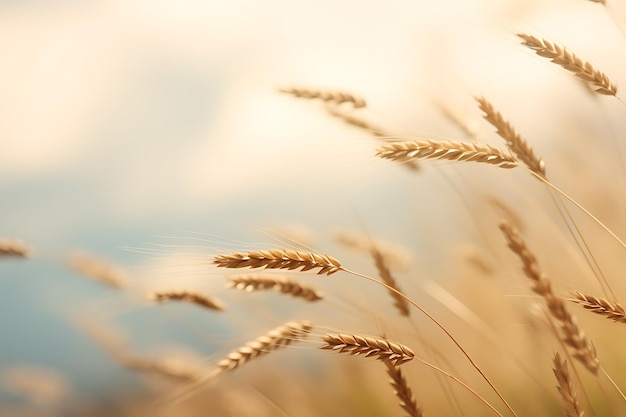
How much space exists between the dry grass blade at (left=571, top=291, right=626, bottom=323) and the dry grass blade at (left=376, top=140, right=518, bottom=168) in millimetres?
233

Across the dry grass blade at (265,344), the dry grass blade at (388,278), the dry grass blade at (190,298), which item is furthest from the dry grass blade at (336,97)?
the dry grass blade at (265,344)

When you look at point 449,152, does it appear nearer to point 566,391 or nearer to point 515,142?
point 515,142

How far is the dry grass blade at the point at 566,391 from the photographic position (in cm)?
104

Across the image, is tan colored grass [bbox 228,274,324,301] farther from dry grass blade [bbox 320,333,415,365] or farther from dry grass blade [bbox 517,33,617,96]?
dry grass blade [bbox 517,33,617,96]

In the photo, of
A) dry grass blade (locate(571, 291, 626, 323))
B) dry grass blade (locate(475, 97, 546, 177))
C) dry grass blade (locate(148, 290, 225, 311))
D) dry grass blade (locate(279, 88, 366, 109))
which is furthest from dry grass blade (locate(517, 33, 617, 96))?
dry grass blade (locate(148, 290, 225, 311))

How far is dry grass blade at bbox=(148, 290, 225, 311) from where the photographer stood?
1564 millimetres

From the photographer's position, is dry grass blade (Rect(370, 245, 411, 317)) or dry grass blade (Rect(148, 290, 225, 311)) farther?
dry grass blade (Rect(148, 290, 225, 311))

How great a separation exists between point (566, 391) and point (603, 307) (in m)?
0.13

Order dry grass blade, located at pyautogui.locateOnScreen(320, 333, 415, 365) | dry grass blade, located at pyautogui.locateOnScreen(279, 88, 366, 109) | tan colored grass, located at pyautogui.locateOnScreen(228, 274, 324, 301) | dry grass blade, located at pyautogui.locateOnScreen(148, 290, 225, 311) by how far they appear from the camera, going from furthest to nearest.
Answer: dry grass blade, located at pyautogui.locateOnScreen(279, 88, 366, 109)
dry grass blade, located at pyautogui.locateOnScreen(148, 290, 225, 311)
tan colored grass, located at pyautogui.locateOnScreen(228, 274, 324, 301)
dry grass blade, located at pyautogui.locateOnScreen(320, 333, 415, 365)

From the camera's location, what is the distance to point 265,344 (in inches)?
48.8

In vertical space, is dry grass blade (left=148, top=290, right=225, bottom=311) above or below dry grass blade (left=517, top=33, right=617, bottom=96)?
below

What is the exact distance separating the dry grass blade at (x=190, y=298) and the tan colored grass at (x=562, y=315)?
650 millimetres

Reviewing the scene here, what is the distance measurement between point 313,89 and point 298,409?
1.06 metres

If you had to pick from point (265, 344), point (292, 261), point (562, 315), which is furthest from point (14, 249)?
point (562, 315)
